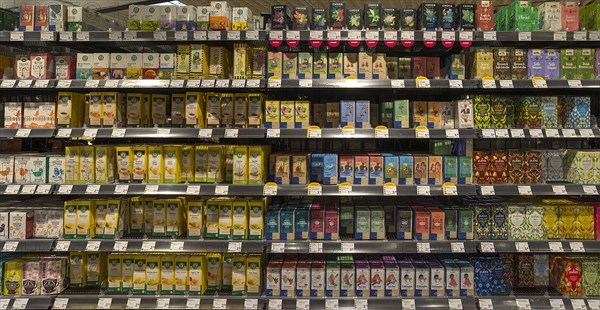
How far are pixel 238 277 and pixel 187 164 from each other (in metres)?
0.92

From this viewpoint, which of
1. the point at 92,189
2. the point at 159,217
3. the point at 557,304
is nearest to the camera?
the point at 557,304

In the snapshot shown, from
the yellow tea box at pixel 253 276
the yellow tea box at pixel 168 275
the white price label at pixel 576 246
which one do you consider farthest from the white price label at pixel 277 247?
the white price label at pixel 576 246

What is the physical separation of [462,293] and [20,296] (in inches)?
127

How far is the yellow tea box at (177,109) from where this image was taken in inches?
122

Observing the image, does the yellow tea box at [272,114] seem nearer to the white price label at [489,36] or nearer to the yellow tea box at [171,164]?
the yellow tea box at [171,164]

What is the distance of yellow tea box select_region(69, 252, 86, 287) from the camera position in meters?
3.11

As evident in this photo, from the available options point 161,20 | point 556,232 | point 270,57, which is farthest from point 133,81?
point 556,232

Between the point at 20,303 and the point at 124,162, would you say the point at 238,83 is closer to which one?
the point at 124,162

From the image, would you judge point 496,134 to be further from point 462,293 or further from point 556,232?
point 462,293

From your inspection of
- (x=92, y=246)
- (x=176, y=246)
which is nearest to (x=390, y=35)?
(x=176, y=246)

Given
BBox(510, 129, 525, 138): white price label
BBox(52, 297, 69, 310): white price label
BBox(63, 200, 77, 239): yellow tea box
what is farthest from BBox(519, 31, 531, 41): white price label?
BBox(52, 297, 69, 310): white price label

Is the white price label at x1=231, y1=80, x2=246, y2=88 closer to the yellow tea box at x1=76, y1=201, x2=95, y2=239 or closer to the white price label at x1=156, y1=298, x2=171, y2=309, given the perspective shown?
the yellow tea box at x1=76, y1=201, x2=95, y2=239

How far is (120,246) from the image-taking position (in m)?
2.96

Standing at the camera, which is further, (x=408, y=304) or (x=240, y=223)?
(x=240, y=223)
